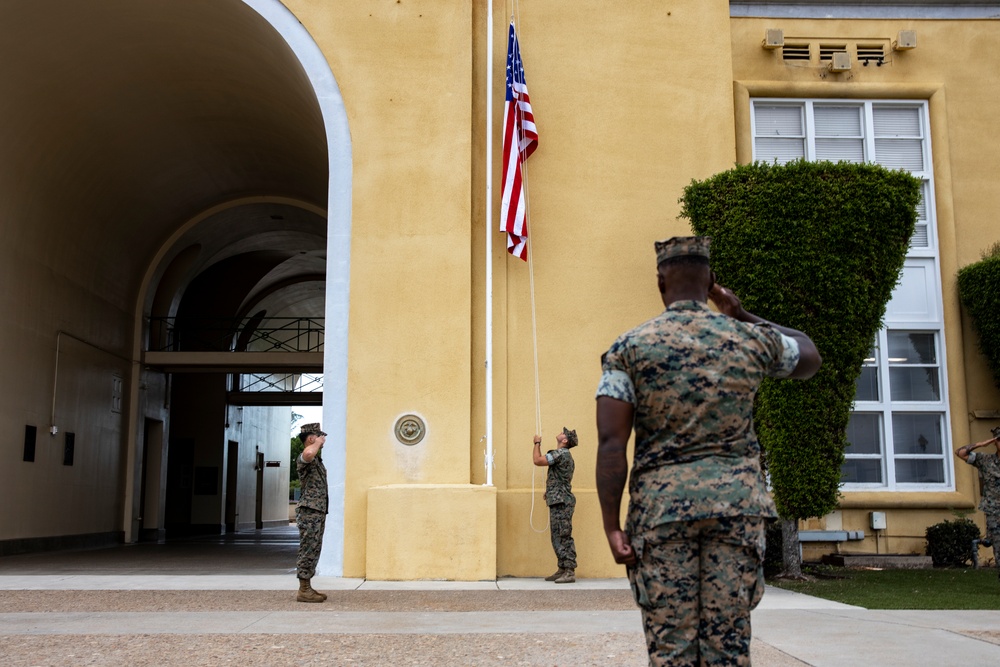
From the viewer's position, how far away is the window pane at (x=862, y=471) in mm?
13578

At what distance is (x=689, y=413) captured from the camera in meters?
3.56

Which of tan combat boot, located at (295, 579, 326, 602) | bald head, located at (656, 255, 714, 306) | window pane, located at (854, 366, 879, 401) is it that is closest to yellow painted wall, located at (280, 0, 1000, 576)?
window pane, located at (854, 366, 879, 401)

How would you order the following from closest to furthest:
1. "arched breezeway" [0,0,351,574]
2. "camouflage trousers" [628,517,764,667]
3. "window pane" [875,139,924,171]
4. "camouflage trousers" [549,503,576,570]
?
"camouflage trousers" [628,517,764,667] < "camouflage trousers" [549,503,576,570] < "arched breezeway" [0,0,351,574] < "window pane" [875,139,924,171]

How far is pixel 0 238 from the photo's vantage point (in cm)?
1463

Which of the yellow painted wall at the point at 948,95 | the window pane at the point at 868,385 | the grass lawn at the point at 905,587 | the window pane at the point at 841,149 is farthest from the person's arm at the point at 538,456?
the window pane at the point at 841,149

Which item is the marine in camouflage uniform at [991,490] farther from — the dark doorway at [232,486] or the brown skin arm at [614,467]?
the dark doorway at [232,486]

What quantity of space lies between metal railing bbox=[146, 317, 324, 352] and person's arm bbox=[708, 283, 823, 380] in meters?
17.0

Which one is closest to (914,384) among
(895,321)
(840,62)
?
(895,321)

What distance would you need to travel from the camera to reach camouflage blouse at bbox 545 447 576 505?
11.2m

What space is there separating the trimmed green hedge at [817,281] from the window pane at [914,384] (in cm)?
324

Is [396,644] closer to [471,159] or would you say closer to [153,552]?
[471,159]

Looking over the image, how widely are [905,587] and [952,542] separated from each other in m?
2.43

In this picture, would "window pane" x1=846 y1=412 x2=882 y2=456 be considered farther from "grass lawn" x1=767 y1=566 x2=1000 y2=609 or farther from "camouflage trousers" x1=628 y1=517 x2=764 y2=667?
"camouflage trousers" x1=628 y1=517 x2=764 y2=667

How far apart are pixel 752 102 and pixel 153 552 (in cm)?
1225
